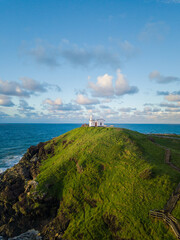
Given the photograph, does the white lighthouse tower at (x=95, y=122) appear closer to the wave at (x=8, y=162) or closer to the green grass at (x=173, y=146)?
the green grass at (x=173, y=146)

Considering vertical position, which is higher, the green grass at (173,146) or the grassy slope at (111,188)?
the green grass at (173,146)

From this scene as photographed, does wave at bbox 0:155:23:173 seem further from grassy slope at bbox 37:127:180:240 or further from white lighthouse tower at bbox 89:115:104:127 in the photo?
white lighthouse tower at bbox 89:115:104:127

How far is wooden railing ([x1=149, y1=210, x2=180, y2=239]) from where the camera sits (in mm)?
16719

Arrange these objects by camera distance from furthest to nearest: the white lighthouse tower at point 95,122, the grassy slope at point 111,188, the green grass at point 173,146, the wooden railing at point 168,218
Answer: the white lighthouse tower at point 95,122, the green grass at point 173,146, the grassy slope at point 111,188, the wooden railing at point 168,218

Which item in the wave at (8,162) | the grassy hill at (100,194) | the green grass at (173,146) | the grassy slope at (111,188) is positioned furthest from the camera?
the wave at (8,162)

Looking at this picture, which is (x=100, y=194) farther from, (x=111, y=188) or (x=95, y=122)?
(x=95, y=122)

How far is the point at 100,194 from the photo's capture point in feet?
78.1

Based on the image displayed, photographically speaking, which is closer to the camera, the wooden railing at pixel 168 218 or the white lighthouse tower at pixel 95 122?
the wooden railing at pixel 168 218

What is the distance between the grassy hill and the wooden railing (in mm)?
586

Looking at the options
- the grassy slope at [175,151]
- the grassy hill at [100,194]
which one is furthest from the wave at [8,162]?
the grassy slope at [175,151]

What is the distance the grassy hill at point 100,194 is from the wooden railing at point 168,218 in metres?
0.59

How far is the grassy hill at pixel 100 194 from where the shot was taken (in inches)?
743

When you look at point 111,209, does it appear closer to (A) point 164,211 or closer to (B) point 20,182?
(A) point 164,211

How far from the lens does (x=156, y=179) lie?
2408 centimetres
